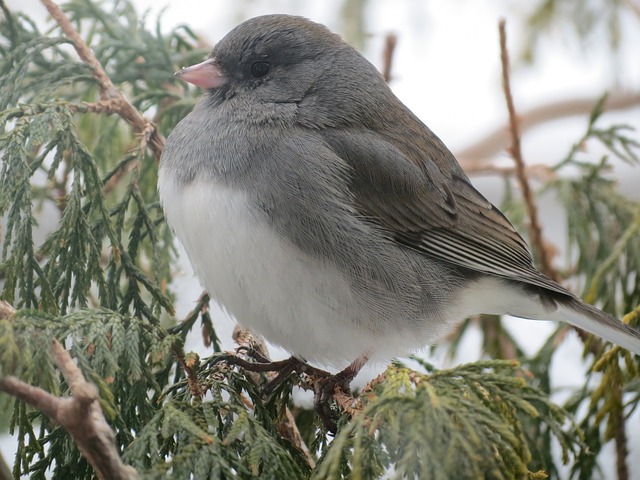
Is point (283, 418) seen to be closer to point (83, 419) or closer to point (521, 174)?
point (83, 419)

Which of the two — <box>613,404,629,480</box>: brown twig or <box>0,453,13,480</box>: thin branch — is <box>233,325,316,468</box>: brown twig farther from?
<box>613,404,629,480</box>: brown twig

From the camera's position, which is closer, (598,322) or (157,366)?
(157,366)

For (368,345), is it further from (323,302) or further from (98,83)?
(98,83)

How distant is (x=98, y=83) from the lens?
1.92m

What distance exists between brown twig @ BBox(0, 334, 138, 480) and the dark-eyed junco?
643mm

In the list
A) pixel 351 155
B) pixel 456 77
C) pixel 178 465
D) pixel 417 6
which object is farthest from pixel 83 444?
pixel 456 77

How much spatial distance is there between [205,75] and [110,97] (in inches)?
9.3

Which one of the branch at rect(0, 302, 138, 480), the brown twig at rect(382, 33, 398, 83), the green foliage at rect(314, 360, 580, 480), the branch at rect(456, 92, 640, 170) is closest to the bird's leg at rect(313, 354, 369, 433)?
the green foliage at rect(314, 360, 580, 480)

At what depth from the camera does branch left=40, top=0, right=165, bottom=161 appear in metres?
1.89

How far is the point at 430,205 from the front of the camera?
6.43ft

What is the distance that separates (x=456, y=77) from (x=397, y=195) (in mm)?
4264

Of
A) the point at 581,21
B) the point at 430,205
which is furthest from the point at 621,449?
the point at 581,21

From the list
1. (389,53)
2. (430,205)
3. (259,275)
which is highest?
(389,53)

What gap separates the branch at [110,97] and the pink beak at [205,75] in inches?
5.6
